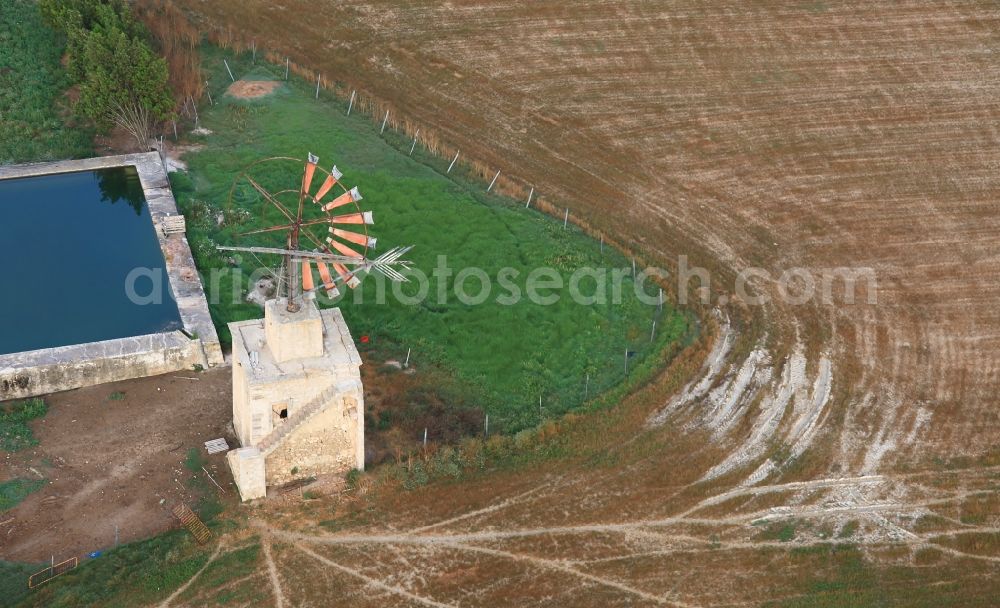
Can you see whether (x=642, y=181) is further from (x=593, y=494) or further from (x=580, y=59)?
(x=593, y=494)

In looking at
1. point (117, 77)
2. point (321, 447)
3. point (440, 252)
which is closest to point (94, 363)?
point (321, 447)

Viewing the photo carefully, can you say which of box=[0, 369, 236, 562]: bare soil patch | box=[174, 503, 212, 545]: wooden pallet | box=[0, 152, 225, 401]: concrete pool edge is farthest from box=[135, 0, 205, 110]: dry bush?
box=[174, 503, 212, 545]: wooden pallet

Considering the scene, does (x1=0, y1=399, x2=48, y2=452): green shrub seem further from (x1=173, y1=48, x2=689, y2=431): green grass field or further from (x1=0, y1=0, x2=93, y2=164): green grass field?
(x1=0, y1=0, x2=93, y2=164): green grass field

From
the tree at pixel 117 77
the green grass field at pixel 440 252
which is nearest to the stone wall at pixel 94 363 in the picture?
the green grass field at pixel 440 252

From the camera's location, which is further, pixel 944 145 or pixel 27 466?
pixel 944 145

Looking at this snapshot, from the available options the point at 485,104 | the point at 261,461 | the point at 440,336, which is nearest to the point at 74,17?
the point at 485,104

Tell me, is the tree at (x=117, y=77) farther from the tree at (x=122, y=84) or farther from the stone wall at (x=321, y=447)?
the stone wall at (x=321, y=447)
